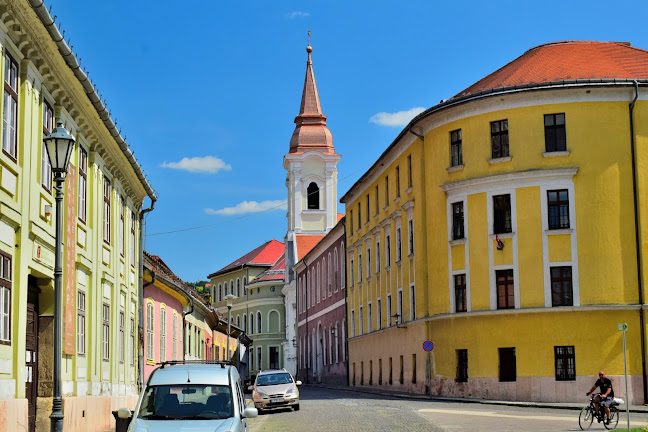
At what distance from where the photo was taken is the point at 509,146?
3925 centimetres

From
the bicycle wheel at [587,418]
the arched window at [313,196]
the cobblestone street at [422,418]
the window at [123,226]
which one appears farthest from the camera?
the arched window at [313,196]

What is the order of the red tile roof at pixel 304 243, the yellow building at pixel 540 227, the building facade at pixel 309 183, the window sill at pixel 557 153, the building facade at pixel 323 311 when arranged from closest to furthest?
the yellow building at pixel 540 227 < the window sill at pixel 557 153 < the building facade at pixel 323 311 < the red tile roof at pixel 304 243 < the building facade at pixel 309 183

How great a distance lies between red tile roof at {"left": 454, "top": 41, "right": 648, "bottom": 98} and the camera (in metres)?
39.3

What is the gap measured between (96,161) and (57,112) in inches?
178

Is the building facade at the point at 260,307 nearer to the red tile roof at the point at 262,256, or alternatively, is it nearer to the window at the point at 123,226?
the red tile roof at the point at 262,256

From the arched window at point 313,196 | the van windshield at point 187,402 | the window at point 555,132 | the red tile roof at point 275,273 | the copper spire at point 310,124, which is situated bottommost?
the van windshield at point 187,402

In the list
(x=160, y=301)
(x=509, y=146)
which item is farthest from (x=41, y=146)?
(x=509, y=146)

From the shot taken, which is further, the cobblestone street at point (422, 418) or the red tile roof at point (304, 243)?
the red tile roof at point (304, 243)

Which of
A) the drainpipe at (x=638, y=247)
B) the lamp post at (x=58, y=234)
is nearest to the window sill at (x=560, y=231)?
the drainpipe at (x=638, y=247)

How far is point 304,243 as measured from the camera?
94688 mm

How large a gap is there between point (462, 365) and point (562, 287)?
5508 mm

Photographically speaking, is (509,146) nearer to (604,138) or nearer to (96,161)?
(604,138)

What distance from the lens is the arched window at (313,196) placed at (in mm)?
95438

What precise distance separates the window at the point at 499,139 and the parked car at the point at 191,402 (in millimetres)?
26600
